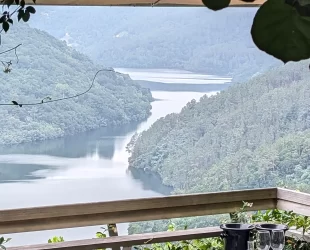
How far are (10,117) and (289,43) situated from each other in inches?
185

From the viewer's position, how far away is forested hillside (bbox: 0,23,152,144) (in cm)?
485

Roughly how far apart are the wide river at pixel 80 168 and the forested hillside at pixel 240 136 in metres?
0.20

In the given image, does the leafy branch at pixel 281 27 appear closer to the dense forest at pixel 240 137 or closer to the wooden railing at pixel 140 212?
the wooden railing at pixel 140 212

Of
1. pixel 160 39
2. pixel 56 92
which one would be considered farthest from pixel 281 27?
pixel 160 39

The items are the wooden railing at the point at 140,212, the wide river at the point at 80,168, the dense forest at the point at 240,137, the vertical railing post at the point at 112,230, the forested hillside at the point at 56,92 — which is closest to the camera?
the wooden railing at the point at 140,212

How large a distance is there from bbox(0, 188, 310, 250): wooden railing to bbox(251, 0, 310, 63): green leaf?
10.5 feet

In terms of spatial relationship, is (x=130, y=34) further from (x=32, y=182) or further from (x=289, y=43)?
(x=289, y=43)

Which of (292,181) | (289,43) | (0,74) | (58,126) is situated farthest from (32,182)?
(289,43)

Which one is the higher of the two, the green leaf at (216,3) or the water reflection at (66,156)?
the green leaf at (216,3)

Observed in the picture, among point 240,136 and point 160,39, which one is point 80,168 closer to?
point 160,39

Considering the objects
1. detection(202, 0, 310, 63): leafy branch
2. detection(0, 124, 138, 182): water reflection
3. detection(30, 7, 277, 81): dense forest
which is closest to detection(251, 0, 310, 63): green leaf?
detection(202, 0, 310, 63): leafy branch

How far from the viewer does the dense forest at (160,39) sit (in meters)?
5.15

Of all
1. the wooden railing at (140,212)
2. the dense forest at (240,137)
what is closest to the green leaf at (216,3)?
the wooden railing at (140,212)

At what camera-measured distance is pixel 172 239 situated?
3816 mm
